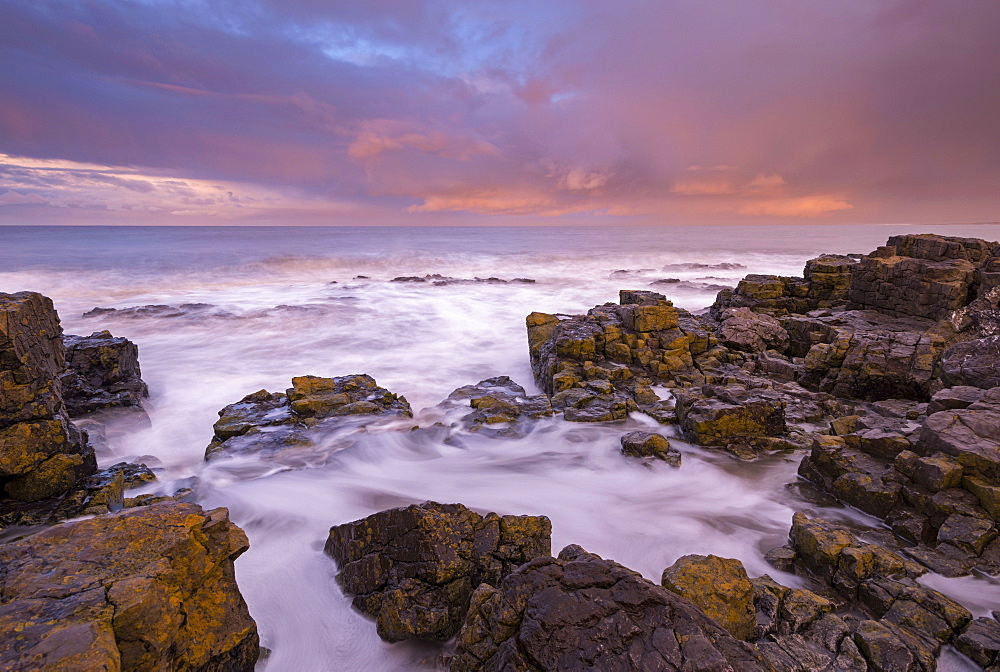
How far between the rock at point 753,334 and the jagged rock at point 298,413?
904cm

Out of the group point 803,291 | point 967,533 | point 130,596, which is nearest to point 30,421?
point 130,596

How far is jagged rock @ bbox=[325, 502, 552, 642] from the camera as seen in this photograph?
3945mm

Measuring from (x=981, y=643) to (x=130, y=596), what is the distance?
6.14 meters

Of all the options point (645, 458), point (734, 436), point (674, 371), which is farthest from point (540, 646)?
point (674, 371)

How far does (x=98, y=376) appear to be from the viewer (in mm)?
10344

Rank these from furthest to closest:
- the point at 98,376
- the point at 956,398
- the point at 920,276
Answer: the point at 920,276 → the point at 98,376 → the point at 956,398

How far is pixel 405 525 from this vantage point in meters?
4.29

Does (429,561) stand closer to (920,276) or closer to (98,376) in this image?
(98,376)

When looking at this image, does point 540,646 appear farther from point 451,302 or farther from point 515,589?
point 451,302

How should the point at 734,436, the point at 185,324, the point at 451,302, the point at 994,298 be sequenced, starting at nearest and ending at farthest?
the point at 734,436, the point at 994,298, the point at 185,324, the point at 451,302

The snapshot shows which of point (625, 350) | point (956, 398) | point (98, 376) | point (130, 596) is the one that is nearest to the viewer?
point (130, 596)

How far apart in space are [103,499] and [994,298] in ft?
59.0

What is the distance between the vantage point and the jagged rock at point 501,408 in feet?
31.0

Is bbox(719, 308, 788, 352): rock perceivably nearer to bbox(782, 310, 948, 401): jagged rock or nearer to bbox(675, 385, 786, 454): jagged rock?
bbox(782, 310, 948, 401): jagged rock
